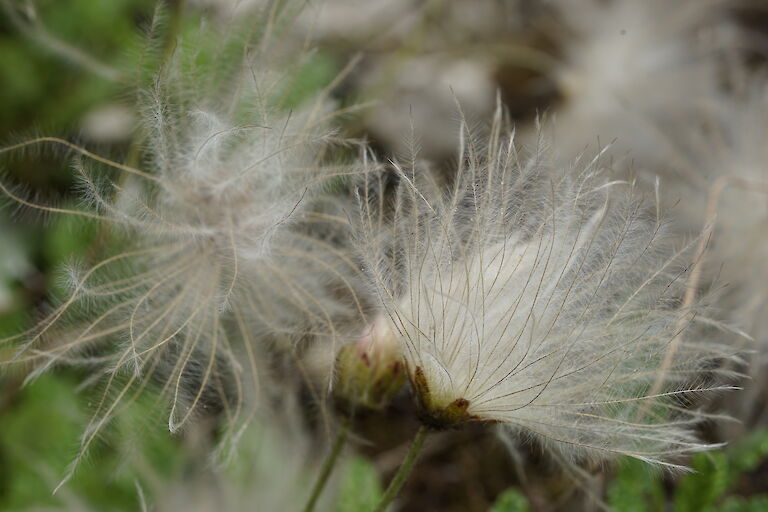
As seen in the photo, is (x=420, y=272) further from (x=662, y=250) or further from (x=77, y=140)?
(x=77, y=140)

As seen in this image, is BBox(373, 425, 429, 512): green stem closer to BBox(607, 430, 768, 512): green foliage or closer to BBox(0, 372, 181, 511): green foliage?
BBox(607, 430, 768, 512): green foliage

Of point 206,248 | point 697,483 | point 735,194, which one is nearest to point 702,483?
point 697,483

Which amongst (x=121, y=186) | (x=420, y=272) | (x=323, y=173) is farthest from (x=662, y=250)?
(x=121, y=186)

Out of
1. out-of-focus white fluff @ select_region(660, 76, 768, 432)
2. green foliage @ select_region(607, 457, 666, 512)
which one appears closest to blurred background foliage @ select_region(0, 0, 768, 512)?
green foliage @ select_region(607, 457, 666, 512)

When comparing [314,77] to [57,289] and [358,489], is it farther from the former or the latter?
[358,489]

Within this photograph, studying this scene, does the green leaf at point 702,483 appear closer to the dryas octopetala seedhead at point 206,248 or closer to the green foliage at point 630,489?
the green foliage at point 630,489

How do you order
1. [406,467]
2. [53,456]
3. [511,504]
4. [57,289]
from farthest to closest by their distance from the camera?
[53,456] < [57,289] < [511,504] < [406,467]

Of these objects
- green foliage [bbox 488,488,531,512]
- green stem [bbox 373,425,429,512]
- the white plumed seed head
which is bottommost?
green foliage [bbox 488,488,531,512]
